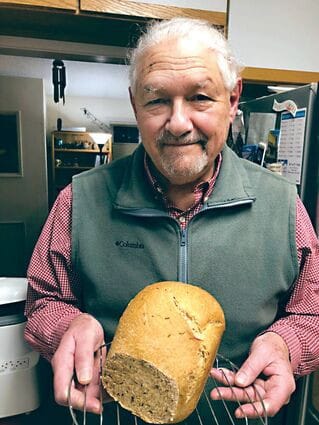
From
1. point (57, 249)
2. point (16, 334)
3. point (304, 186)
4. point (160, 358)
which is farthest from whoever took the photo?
point (304, 186)

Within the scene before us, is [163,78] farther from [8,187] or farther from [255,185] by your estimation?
[8,187]

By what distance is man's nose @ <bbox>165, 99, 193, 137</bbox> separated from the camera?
2.42 feet

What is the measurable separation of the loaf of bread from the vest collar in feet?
0.79

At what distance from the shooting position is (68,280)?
888 mm

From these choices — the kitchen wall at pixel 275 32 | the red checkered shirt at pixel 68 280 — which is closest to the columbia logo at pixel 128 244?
the red checkered shirt at pixel 68 280

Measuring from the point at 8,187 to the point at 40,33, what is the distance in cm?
57

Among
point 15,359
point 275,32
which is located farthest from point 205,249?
point 275,32

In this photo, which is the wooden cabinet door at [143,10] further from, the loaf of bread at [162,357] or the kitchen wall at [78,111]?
the loaf of bread at [162,357]

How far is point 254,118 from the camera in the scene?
58.5 inches

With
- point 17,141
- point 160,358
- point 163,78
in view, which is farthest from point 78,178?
point 17,141

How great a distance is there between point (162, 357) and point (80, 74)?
121 cm

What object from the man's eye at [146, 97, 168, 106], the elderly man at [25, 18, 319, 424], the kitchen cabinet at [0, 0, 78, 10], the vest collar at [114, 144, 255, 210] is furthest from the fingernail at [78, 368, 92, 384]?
the kitchen cabinet at [0, 0, 78, 10]

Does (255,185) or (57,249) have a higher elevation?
(255,185)

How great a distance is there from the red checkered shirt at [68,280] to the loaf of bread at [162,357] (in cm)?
22
